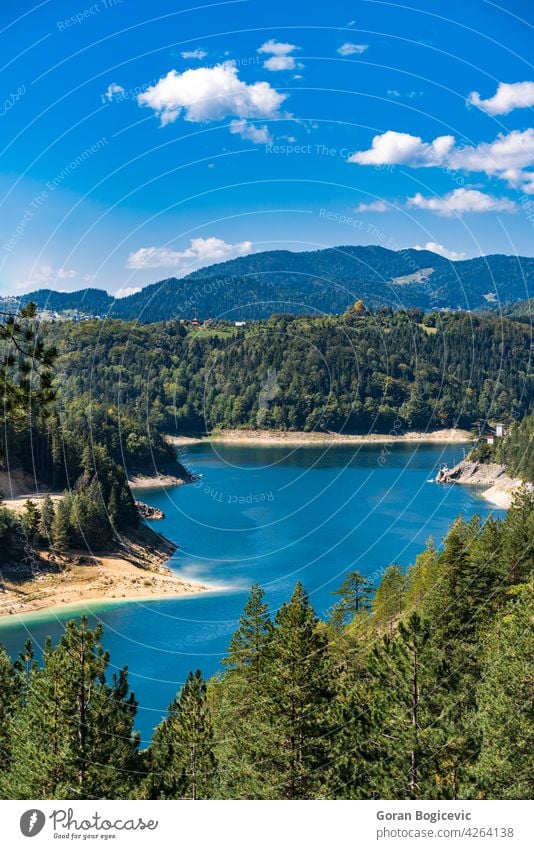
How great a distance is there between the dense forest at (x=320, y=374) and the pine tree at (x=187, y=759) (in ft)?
310

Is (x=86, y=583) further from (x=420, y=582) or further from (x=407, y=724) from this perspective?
(x=407, y=724)

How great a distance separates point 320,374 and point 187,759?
128569 mm

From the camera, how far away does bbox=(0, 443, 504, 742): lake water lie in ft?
130

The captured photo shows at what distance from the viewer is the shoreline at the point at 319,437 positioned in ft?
419

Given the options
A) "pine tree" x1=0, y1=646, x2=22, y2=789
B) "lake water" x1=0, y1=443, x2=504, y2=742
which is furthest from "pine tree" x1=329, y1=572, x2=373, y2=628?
"pine tree" x1=0, y1=646, x2=22, y2=789

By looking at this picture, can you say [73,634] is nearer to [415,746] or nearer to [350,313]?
[415,746]

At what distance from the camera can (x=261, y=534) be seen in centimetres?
6700

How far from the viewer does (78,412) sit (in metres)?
75.9

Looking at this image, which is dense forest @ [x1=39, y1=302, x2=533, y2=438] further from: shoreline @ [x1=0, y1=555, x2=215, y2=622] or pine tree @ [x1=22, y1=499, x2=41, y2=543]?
shoreline @ [x1=0, y1=555, x2=215, y2=622]

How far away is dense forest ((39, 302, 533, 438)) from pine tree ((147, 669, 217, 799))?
310 feet

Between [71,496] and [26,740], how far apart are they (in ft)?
141

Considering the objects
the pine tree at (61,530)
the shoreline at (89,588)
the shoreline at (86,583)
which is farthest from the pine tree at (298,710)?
the pine tree at (61,530)

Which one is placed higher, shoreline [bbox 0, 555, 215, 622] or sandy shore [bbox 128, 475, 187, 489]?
sandy shore [bbox 128, 475, 187, 489]

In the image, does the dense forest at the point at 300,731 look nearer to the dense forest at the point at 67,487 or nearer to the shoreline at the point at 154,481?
the dense forest at the point at 67,487
